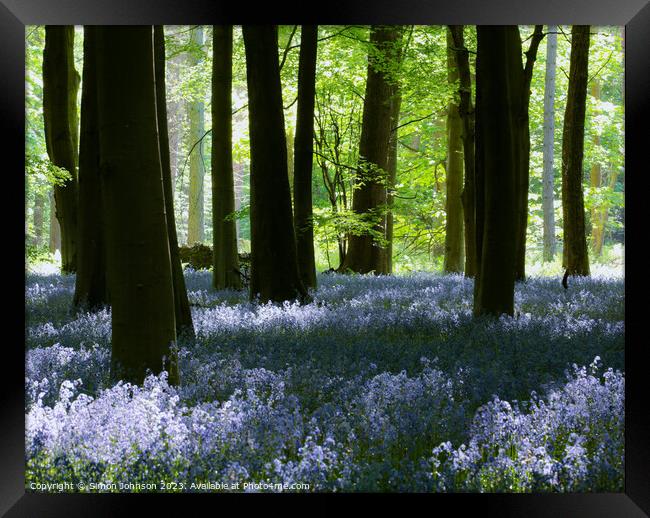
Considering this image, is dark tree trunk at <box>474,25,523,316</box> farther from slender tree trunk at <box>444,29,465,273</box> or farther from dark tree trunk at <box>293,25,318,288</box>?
Answer: slender tree trunk at <box>444,29,465,273</box>

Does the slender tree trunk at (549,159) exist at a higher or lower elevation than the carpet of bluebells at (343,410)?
higher

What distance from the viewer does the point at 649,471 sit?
14.8ft

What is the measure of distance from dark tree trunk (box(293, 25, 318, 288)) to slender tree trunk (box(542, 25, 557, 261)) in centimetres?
899

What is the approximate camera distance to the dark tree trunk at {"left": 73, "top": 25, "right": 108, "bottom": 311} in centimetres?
1005

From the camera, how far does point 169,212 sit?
30.1ft

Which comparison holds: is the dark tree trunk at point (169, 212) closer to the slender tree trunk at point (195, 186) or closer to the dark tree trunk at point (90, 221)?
the dark tree trunk at point (90, 221)

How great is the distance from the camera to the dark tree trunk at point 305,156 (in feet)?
44.8

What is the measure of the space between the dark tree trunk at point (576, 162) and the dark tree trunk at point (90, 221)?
10512 millimetres

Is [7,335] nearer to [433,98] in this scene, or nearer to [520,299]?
[520,299]

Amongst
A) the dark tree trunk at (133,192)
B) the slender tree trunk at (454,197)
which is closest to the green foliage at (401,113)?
the slender tree trunk at (454,197)

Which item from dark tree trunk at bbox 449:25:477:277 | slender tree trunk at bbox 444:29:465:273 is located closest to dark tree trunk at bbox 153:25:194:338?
dark tree trunk at bbox 449:25:477:277

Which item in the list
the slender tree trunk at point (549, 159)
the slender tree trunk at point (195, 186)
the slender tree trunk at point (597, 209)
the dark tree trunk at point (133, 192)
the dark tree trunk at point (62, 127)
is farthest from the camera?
the slender tree trunk at point (195, 186)

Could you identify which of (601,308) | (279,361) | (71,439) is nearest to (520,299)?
(601,308)
